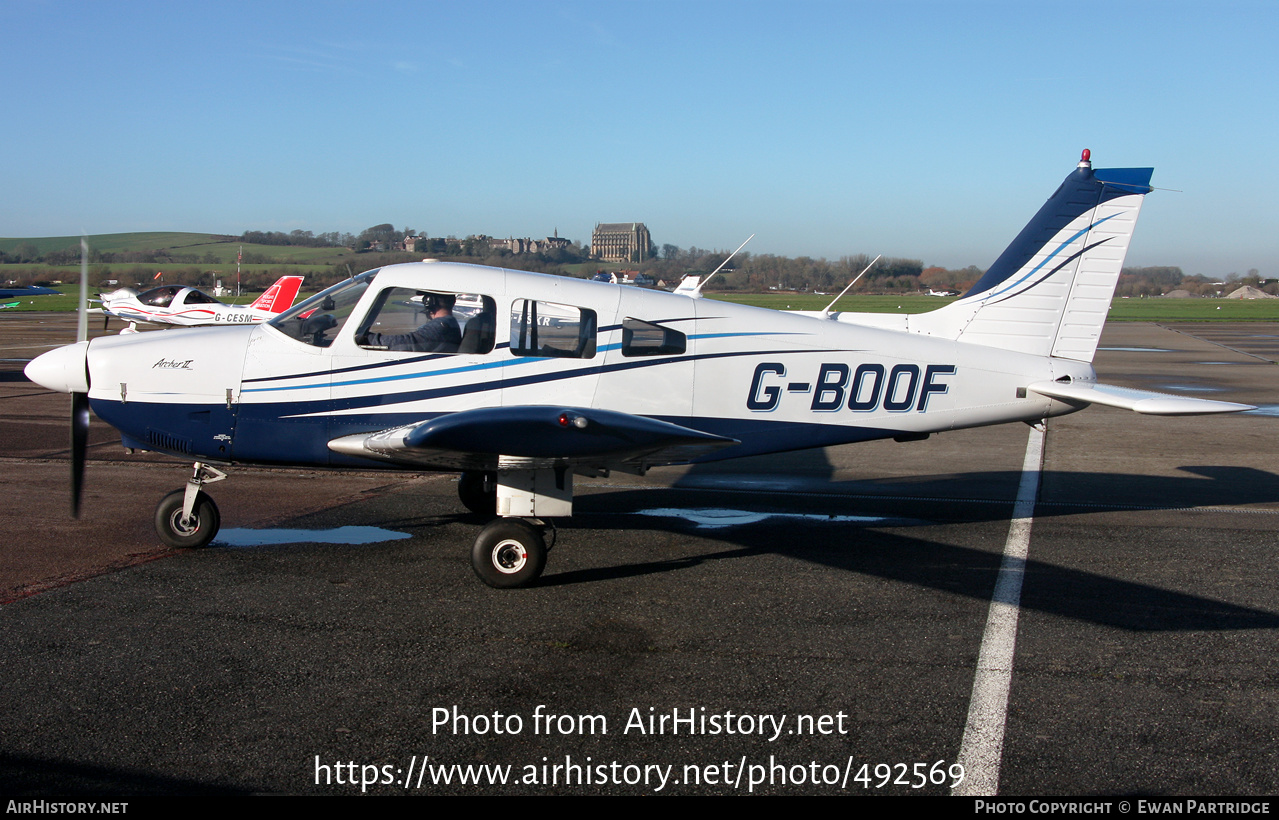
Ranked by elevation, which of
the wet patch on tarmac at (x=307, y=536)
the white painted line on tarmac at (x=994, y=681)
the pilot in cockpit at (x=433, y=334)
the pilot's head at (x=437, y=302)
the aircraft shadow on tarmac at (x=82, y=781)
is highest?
the pilot's head at (x=437, y=302)

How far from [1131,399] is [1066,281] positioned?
4.78ft

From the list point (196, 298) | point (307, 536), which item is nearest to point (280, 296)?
point (196, 298)

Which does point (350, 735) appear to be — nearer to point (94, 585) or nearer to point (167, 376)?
point (94, 585)

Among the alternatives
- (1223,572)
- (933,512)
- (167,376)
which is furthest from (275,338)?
Answer: (1223,572)

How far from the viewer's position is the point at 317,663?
16.3ft

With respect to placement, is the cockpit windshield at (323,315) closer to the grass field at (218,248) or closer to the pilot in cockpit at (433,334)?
the pilot in cockpit at (433,334)

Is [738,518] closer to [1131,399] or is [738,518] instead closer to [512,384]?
[512,384]

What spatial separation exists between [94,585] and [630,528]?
13.6 ft

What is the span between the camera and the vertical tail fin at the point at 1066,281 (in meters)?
8.11

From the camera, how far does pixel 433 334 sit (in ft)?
22.3

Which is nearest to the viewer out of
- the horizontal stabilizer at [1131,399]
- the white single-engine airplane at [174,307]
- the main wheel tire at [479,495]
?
the horizontal stabilizer at [1131,399]

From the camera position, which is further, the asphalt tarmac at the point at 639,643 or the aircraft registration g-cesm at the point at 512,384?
the aircraft registration g-cesm at the point at 512,384

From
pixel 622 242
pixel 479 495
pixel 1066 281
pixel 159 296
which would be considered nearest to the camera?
pixel 1066 281

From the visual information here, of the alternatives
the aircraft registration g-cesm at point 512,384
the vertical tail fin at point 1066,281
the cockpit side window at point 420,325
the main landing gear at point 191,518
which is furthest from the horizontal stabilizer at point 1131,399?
the main landing gear at point 191,518
